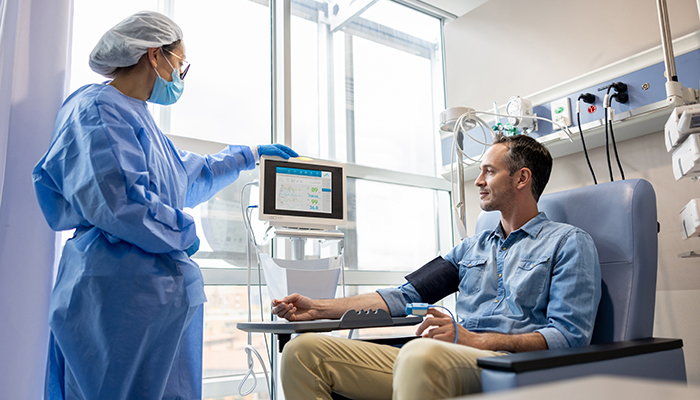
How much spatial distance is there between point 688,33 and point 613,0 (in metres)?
0.39

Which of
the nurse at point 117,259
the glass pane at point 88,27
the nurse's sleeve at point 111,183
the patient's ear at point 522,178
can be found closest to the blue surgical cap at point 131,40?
the nurse at point 117,259

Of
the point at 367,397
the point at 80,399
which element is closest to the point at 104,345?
the point at 80,399

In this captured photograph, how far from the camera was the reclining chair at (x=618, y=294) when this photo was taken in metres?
0.99

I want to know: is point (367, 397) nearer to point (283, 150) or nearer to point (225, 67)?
point (283, 150)

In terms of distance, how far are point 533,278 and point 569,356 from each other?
442 mm

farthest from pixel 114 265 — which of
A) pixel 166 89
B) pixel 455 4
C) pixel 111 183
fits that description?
pixel 455 4

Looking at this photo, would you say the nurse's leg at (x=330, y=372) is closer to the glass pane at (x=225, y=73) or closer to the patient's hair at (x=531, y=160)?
the patient's hair at (x=531, y=160)

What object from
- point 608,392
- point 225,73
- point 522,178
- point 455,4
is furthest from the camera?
point 455,4

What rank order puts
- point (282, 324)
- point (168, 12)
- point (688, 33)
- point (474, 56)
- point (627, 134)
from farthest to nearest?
point (474, 56), point (168, 12), point (627, 134), point (688, 33), point (282, 324)

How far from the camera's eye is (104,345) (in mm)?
1349

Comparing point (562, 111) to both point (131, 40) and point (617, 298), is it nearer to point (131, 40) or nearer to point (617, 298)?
point (617, 298)

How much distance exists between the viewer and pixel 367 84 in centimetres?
298

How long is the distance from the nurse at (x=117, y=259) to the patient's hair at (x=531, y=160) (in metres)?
1.06

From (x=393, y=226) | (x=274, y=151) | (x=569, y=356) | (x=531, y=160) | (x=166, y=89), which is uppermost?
(x=166, y=89)
